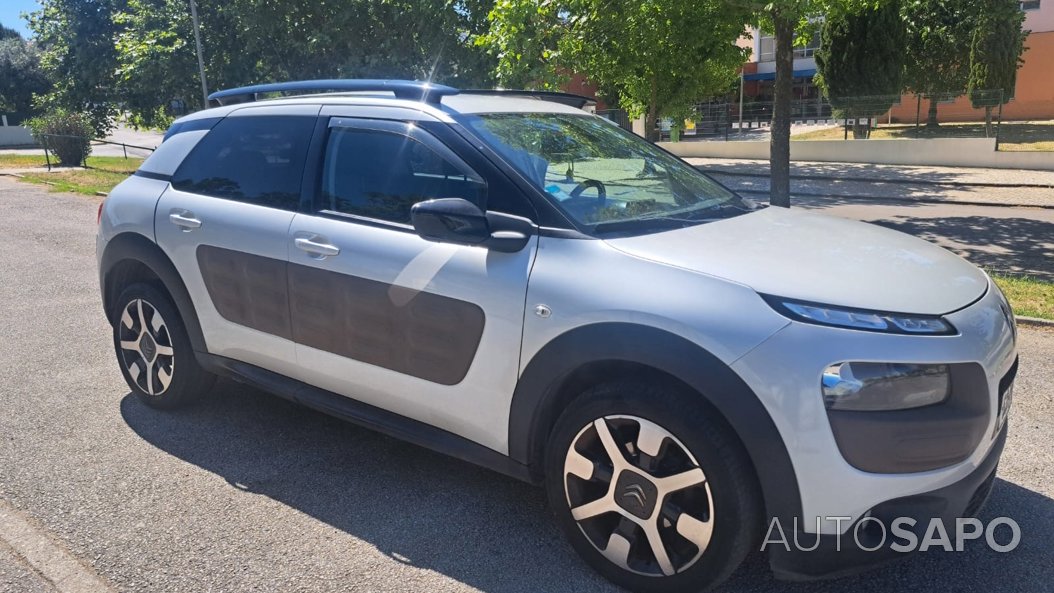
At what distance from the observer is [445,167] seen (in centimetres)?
326

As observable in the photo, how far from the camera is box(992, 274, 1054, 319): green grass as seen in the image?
6.19m

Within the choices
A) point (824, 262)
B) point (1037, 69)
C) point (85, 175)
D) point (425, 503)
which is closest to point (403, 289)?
point (425, 503)

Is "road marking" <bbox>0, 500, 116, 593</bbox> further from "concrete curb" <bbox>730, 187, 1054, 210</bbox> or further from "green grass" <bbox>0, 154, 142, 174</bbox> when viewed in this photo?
"green grass" <bbox>0, 154, 142, 174</bbox>

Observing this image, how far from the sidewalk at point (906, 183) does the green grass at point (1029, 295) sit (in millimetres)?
7574

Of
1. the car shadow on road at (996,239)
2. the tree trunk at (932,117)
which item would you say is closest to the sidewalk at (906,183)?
the tree trunk at (932,117)

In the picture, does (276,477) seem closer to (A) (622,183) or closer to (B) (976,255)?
(A) (622,183)

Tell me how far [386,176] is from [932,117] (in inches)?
923

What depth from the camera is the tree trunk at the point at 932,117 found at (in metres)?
22.2

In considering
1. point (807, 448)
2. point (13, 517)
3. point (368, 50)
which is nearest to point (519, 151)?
point (807, 448)

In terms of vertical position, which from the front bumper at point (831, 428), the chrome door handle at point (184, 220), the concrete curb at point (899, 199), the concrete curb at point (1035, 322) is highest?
the chrome door handle at point (184, 220)

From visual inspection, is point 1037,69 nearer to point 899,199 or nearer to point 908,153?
point 908,153

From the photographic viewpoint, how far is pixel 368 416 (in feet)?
11.3

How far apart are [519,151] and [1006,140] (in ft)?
69.0

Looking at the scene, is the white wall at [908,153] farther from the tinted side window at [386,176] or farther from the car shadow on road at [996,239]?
the tinted side window at [386,176]
